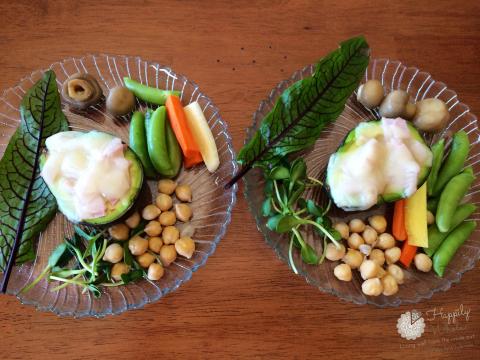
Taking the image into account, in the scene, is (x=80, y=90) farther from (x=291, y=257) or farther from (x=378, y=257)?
(x=378, y=257)

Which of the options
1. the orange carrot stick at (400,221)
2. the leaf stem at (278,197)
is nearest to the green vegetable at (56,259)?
the leaf stem at (278,197)

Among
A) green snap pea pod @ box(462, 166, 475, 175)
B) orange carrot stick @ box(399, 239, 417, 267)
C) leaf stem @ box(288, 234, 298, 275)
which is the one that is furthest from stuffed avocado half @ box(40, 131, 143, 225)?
green snap pea pod @ box(462, 166, 475, 175)

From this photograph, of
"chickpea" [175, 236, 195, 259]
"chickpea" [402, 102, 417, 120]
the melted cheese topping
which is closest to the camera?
the melted cheese topping

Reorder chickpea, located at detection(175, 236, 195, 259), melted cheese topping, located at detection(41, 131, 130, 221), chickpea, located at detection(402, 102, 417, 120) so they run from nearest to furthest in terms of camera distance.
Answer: melted cheese topping, located at detection(41, 131, 130, 221)
chickpea, located at detection(175, 236, 195, 259)
chickpea, located at detection(402, 102, 417, 120)

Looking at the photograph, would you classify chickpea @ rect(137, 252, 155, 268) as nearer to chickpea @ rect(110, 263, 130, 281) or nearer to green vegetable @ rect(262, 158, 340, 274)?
chickpea @ rect(110, 263, 130, 281)

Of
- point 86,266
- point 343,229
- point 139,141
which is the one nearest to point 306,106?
point 343,229
